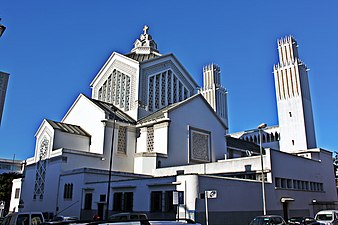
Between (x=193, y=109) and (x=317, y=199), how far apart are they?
57.9ft

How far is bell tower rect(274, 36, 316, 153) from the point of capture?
56.7 metres

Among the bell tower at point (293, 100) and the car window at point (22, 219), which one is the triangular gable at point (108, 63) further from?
the car window at point (22, 219)

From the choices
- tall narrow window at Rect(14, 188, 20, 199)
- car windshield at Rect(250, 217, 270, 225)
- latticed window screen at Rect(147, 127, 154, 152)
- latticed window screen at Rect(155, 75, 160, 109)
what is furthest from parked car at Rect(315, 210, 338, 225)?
tall narrow window at Rect(14, 188, 20, 199)

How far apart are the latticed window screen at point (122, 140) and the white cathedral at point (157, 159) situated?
0.42 ft

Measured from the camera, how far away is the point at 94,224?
3.93 meters

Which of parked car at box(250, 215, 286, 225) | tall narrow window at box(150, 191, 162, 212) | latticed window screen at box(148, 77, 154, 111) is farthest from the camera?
latticed window screen at box(148, 77, 154, 111)

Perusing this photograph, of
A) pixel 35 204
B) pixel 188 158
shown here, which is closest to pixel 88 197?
pixel 35 204

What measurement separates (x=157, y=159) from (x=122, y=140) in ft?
19.9

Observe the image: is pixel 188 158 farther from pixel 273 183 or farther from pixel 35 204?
pixel 35 204

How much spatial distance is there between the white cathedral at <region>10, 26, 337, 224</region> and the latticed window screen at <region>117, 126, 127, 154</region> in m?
0.13

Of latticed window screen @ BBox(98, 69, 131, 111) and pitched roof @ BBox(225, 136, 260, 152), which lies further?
pitched roof @ BBox(225, 136, 260, 152)

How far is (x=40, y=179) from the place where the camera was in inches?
1430

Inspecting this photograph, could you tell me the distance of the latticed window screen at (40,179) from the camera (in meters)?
35.4

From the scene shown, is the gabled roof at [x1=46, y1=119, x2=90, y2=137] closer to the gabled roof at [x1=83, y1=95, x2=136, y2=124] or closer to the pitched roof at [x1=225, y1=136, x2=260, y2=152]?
the gabled roof at [x1=83, y1=95, x2=136, y2=124]
